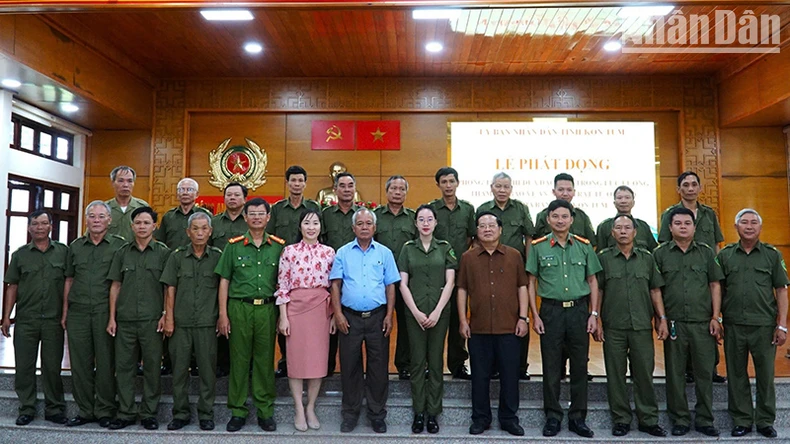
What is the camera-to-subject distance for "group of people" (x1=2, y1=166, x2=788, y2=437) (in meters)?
3.36

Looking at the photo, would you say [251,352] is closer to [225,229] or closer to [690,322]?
[225,229]

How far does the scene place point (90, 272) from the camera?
3553mm

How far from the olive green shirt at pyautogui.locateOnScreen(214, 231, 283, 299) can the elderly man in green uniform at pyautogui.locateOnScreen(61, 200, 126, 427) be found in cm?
82

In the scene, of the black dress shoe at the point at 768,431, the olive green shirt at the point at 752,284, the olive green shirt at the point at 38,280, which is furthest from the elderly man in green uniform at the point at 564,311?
the olive green shirt at the point at 38,280

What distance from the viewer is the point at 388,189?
3.86 metres

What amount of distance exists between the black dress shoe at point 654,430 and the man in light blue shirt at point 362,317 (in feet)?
5.36

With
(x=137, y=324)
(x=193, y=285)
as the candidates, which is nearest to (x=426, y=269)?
(x=193, y=285)

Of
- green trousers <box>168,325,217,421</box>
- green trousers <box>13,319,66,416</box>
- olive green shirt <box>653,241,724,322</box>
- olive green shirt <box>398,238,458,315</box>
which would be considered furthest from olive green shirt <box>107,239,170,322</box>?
olive green shirt <box>653,241,724,322</box>

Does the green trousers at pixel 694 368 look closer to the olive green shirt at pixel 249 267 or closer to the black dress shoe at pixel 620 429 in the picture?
the black dress shoe at pixel 620 429

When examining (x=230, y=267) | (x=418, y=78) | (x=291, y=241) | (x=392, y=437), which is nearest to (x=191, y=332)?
(x=230, y=267)

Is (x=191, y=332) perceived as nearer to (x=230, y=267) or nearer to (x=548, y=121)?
(x=230, y=267)

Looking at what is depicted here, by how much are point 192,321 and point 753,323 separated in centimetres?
353

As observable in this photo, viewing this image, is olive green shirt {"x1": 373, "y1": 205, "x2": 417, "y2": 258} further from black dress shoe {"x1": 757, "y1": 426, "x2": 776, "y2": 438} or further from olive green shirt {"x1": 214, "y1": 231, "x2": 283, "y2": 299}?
black dress shoe {"x1": 757, "y1": 426, "x2": 776, "y2": 438}

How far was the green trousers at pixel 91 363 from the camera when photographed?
3.49 metres
